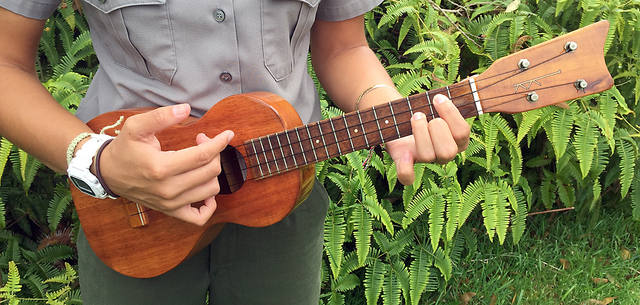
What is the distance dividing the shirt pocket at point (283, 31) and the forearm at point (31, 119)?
1.90 ft

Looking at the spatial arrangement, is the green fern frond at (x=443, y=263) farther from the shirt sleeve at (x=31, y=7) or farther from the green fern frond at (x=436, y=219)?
the shirt sleeve at (x=31, y=7)

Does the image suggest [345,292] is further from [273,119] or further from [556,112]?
[273,119]

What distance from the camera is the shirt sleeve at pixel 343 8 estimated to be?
1452mm

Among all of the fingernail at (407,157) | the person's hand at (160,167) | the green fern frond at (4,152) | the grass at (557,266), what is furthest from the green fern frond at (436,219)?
the green fern frond at (4,152)

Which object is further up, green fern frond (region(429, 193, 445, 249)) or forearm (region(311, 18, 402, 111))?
forearm (region(311, 18, 402, 111))

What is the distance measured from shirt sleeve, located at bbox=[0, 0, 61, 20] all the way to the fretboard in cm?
66

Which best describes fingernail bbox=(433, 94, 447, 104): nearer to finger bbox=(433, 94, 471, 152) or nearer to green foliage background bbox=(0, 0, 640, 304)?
finger bbox=(433, 94, 471, 152)

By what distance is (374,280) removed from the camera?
2.70 metres

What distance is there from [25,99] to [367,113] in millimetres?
960

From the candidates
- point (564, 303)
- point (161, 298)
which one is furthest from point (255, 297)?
point (564, 303)

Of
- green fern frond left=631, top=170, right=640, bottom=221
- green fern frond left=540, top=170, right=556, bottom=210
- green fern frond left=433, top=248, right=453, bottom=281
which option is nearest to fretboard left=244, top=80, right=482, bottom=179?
green fern frond left=433, top=248, right=453, bottom=281

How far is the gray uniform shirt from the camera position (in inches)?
46.2

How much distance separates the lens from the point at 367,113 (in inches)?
50.0

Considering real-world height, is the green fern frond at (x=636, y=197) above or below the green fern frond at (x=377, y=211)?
below
